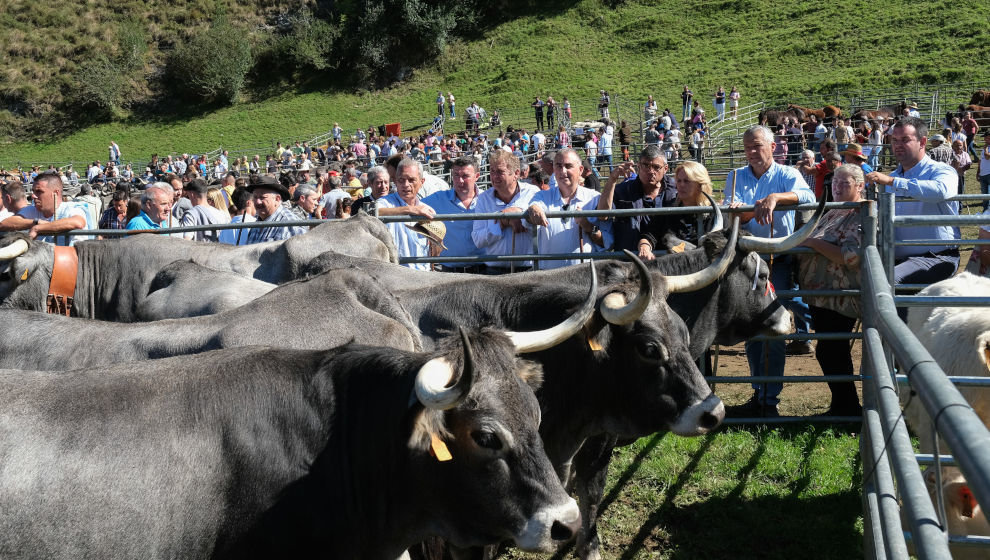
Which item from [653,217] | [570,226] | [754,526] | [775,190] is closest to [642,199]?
[653,217]

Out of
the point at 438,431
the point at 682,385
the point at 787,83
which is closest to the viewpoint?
the point at 438,431

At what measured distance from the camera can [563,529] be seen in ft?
10.7

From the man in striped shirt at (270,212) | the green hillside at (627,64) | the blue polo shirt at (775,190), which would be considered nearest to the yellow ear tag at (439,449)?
the blue polo shirt at (775,190)

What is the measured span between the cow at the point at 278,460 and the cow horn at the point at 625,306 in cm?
103

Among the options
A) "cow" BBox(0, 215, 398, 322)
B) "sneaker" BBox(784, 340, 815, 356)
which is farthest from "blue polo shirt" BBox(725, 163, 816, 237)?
"cow" BBox(0, 215, 398, 322)

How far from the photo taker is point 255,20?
233 feet

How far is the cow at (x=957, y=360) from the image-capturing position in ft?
12.1

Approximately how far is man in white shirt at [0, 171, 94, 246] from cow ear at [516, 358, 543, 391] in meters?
5.85

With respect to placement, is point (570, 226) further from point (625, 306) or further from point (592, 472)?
point (625, 306)

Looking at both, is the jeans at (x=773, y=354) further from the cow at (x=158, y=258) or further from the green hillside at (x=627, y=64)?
the green hillside at (x=627, y=64)

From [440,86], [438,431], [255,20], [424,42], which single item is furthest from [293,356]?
[255,20]

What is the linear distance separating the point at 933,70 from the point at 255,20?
5261cm

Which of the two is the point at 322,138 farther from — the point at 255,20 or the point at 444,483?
the point at 444,483

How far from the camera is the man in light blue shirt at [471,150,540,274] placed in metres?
7.58
